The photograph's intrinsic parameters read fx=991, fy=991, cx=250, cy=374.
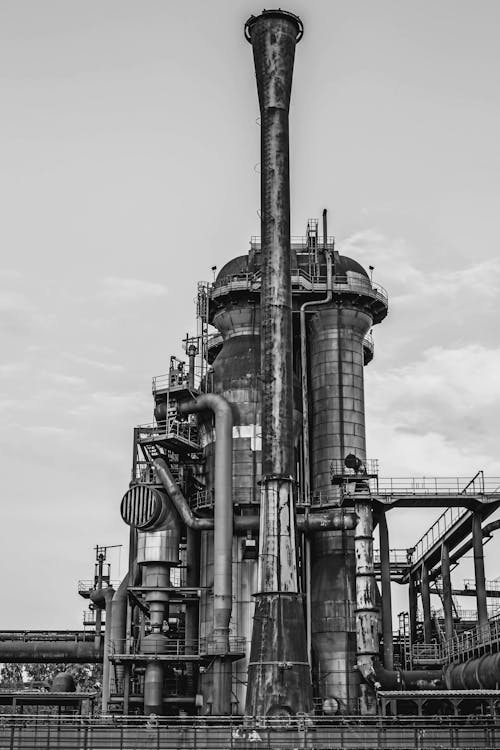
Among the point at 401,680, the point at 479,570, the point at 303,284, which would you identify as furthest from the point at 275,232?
the point at 401,680

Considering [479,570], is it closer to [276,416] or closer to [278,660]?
[278,660]

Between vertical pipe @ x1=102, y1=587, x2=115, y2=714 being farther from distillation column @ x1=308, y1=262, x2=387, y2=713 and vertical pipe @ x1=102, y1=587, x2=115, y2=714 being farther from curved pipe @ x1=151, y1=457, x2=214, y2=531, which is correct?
distillation column @ x1=308, y1=262, x2=387, y2=713

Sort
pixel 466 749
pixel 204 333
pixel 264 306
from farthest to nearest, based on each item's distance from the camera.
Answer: pixel 204 333 < pixel 264 306 < pixel 466 749

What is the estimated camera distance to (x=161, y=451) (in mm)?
66188

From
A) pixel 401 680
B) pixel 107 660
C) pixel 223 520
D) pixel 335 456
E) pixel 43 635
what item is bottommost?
pixel 401 680

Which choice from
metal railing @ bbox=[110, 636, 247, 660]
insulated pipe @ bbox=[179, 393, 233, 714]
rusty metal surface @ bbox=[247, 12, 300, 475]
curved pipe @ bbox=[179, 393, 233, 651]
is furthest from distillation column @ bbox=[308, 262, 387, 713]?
rusty metal surface @ bbox=[247, 12, 300, 475]

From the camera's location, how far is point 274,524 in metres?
51.8

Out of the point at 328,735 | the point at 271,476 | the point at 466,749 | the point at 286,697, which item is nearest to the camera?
the point at 466,749

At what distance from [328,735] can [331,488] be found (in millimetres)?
22173

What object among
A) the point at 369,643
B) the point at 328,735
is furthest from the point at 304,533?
the point at 328,735

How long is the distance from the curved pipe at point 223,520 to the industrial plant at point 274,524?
11cm

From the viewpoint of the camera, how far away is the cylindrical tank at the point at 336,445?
58656 millimetres

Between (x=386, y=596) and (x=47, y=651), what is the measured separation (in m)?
29.5

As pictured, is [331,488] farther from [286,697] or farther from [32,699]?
[32,699]
